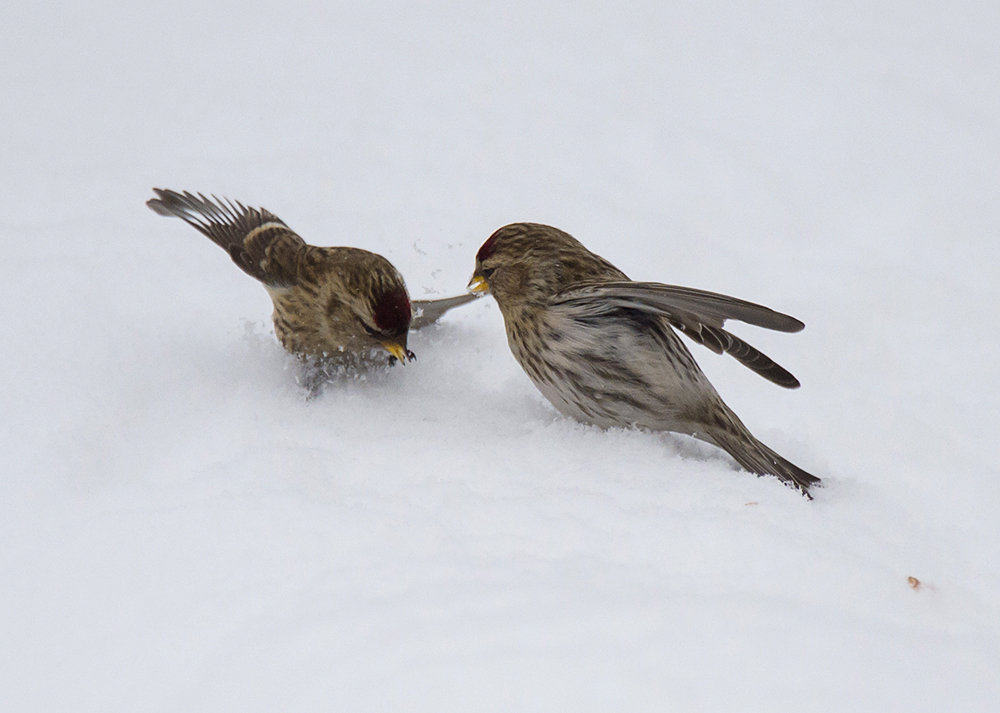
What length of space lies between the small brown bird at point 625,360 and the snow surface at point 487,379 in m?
0.11

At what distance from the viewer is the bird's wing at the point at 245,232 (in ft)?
12.0

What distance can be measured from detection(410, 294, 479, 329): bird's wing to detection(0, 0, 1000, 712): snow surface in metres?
0.09

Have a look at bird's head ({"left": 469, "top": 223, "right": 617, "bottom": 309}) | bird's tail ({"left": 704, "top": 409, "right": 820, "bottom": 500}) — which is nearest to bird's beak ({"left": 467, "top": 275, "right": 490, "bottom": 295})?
bird's head ({"left": 469, "top": 223, "right": 617, "bottom": 309})

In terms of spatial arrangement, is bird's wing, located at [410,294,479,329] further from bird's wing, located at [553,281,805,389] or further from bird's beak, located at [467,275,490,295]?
bird's wing, located at [553,281,805,389]

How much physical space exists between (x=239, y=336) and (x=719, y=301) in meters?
1.84

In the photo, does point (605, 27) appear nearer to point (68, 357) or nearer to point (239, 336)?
point (239, 336)

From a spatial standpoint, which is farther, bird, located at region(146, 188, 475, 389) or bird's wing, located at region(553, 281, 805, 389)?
bird, located at region(146, 188, 475, 389)

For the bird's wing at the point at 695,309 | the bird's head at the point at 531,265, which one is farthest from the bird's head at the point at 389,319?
the bird's wing at the point at 695,309

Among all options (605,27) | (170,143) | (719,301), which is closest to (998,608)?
(719,301)

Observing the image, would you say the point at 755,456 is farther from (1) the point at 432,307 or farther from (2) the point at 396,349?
(1) the point at 432,307

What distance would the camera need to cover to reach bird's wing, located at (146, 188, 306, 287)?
3.66 metres

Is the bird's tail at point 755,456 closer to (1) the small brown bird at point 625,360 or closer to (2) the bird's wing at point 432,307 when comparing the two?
(1) the small brown bird at point 625,360

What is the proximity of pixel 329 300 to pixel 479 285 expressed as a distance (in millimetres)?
533

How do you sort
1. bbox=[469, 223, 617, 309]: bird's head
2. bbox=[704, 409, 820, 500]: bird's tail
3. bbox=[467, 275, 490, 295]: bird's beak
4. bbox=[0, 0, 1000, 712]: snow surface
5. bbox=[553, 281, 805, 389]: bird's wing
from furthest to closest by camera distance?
bbox=[467, 275, 490, 295]: bird's beak → bbox=[469, 223, 617, 309]: bird's head → bbox=[704, 409, 820, 500]: bird's tail → bbox=[553, 281, 805, 389]: bird's wing → bbox=[0, 0, 1000, 712]: snow surface
